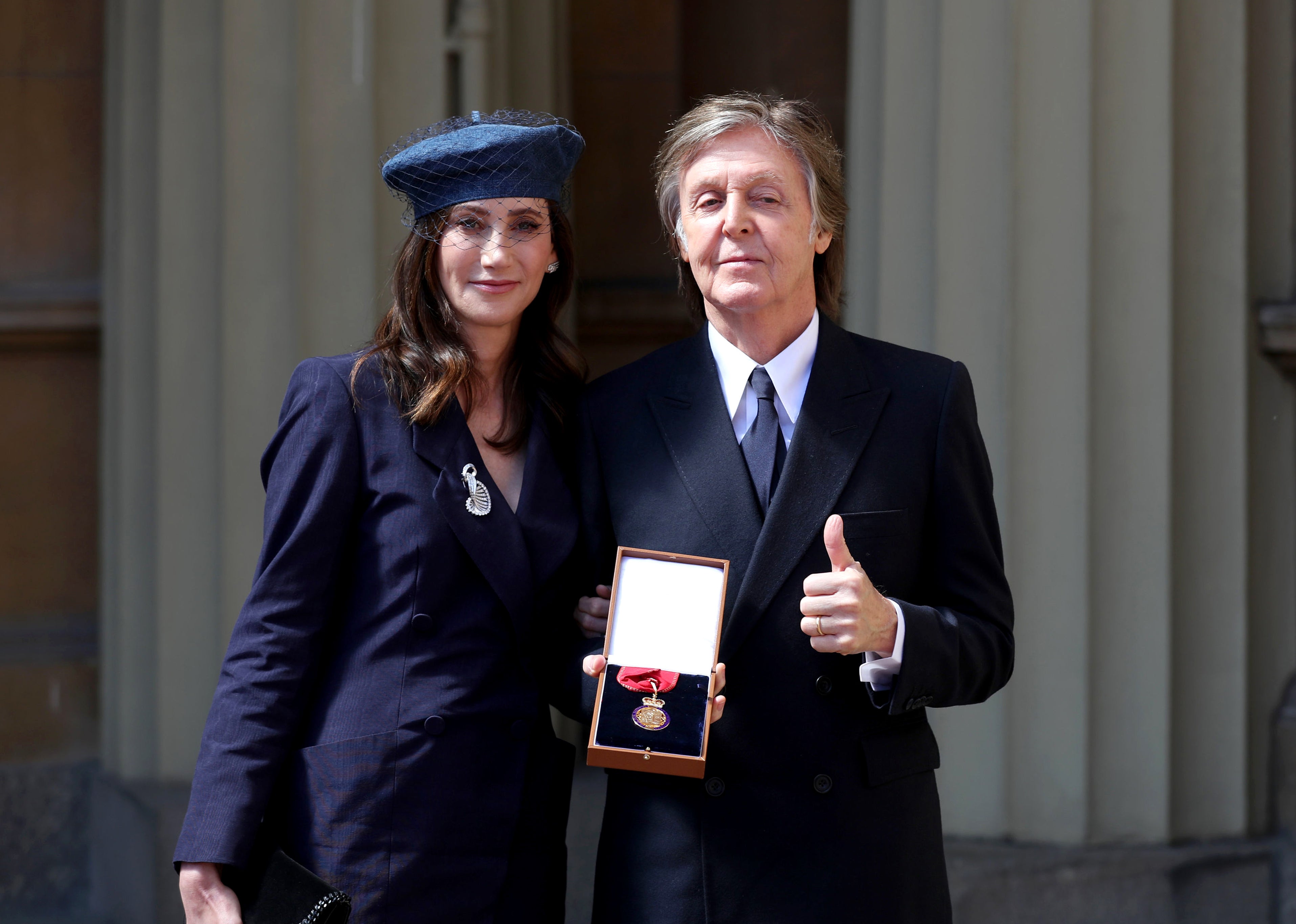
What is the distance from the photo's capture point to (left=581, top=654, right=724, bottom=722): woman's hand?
6.85ft

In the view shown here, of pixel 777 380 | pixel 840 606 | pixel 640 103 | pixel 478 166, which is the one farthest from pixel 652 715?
pixel 640 103

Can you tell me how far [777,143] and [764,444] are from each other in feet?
1.85

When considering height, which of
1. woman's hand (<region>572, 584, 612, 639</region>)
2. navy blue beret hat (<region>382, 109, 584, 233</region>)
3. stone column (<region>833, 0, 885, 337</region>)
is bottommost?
woman's hand (<region>572, 584, 612, 639</region>)

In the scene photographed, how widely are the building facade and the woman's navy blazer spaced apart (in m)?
1.80

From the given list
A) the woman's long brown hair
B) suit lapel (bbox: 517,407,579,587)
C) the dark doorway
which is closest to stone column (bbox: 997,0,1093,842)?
the dark doorway

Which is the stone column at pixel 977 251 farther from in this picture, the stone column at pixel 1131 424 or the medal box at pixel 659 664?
the medal box at pixel 659 664

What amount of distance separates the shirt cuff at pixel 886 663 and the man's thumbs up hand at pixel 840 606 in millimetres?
54

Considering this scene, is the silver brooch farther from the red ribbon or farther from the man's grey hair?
the man's grey hair

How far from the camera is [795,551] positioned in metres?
2.26

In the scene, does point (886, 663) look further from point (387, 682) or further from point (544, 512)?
point (387, 682)

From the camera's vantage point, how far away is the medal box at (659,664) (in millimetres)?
2043

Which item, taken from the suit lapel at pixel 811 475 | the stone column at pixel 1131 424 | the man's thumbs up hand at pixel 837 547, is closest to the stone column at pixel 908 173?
the stone column at pixel 1131 424

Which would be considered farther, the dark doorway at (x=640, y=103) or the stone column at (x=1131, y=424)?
the dark doorway at (x=640, y=103)

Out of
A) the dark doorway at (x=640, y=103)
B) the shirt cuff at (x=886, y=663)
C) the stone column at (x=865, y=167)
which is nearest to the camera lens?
the shirt cuff at (x=886, y=663)
